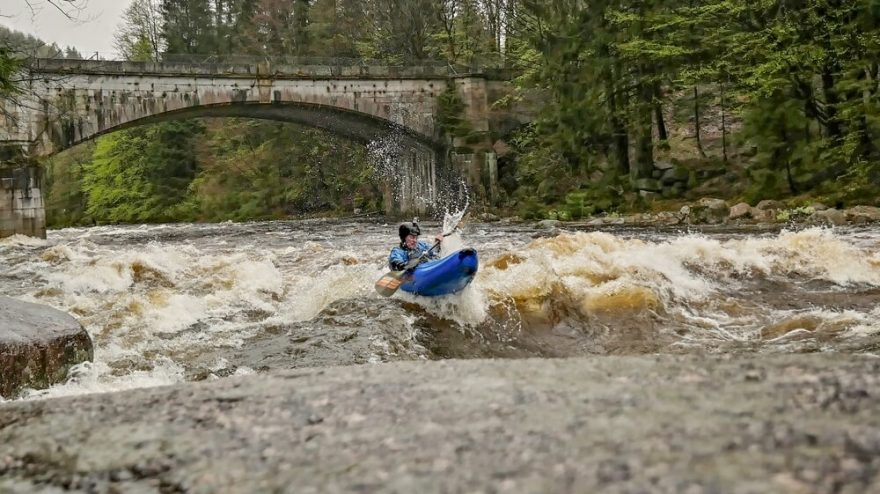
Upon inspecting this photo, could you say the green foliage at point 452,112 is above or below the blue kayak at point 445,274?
above

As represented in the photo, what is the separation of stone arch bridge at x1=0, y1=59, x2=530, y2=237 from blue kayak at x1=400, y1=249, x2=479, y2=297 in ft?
57.6

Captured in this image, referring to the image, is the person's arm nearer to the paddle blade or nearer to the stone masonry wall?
the paddle blade

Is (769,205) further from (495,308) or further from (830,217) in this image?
(495,308)

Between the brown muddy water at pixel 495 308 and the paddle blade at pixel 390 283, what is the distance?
180mm

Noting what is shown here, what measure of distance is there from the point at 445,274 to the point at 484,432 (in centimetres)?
558

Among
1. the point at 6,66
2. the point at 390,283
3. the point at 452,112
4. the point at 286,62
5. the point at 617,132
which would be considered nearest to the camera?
the point at 6,66

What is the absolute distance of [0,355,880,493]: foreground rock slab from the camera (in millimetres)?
1826

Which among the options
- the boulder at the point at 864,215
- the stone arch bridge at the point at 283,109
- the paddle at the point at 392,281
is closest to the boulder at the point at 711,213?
the boulder at the point at 864,215

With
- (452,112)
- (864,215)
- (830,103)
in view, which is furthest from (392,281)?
(452,112)

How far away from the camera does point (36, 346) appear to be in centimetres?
477

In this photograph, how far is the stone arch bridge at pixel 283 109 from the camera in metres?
22.4

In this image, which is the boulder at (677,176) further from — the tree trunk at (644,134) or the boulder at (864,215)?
the boulder at (864,215)

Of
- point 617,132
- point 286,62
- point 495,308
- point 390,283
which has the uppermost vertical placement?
point 286,62

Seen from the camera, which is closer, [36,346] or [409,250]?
[36,346]
